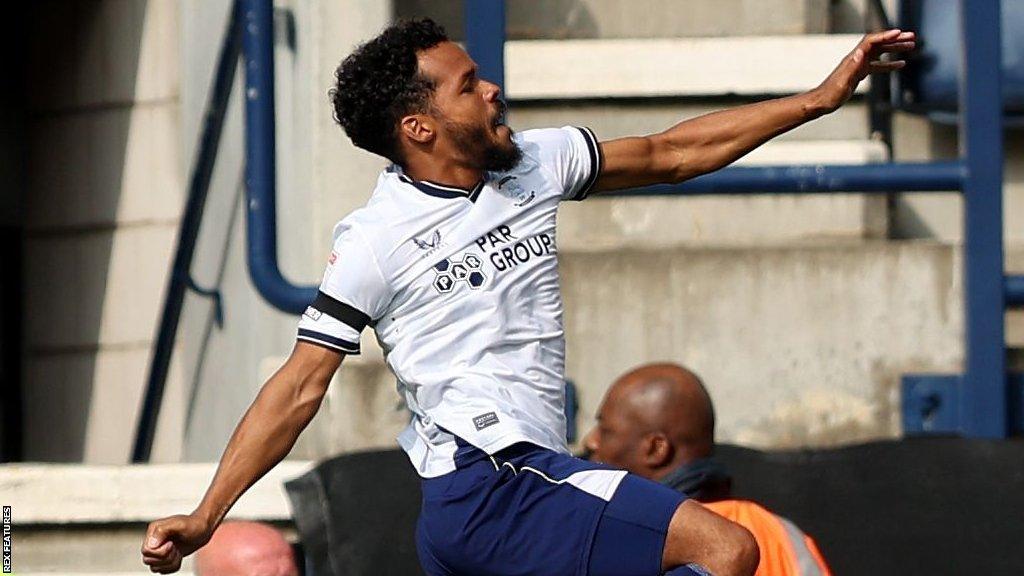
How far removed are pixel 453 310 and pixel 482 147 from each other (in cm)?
33

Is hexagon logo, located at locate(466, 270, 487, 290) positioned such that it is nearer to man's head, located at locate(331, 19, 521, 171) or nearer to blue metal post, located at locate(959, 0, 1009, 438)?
man's head, located at locate(331, 19, 521, 171)

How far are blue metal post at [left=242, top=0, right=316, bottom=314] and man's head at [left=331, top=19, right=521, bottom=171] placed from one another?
138 cm

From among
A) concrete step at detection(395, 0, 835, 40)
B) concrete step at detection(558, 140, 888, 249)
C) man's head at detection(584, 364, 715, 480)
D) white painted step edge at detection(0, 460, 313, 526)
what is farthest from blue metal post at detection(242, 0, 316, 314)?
concrete step at detection(395, 0, 835, 40)

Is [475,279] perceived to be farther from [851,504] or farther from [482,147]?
[851,504]

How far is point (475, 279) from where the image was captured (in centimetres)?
391

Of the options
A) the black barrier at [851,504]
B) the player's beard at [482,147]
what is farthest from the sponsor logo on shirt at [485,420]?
the black barrier at [851,504]

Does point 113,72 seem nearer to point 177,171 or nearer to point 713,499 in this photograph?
point 177,171

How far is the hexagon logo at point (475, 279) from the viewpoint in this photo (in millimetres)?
3904

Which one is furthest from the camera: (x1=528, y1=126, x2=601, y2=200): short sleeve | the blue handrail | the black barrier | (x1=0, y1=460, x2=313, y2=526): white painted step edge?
the blue handrail

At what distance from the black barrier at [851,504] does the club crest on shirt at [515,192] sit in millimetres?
1277

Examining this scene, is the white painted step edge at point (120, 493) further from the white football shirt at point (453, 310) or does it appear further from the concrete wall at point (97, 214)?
the concrete wall at point (97, 214)

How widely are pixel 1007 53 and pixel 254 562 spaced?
309cm

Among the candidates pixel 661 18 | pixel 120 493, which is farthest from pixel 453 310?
pixel 661 18

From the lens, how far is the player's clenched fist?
3.69 meters
